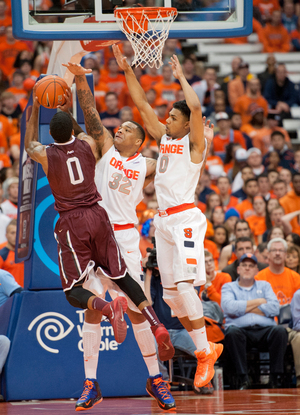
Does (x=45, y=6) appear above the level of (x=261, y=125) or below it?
below

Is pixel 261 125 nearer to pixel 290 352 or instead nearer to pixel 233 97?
pixel 233 97

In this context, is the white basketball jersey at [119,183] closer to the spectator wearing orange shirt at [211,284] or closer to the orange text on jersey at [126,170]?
the orange text on jersey at [126,170]

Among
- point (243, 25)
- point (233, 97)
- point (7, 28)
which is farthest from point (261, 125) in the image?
point (243, 25)

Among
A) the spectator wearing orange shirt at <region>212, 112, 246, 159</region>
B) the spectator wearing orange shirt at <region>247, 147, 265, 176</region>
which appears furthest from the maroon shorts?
the spectator wearing orange shirt at <region>212, 112, 246, 159</region>

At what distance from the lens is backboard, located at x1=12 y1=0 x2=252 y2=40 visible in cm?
644

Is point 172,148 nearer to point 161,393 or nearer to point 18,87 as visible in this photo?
point 161,393

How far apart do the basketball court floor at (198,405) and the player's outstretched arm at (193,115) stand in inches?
92.8

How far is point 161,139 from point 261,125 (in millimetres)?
8832

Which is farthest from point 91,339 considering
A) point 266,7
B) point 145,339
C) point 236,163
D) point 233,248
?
point 266,7

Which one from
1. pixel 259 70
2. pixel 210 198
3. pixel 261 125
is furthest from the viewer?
pixel 259 70

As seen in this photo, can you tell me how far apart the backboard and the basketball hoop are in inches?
3.1

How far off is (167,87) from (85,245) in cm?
1027

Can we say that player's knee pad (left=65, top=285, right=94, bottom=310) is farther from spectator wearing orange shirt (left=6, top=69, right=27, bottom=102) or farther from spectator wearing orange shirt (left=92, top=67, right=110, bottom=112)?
spectator wearing orange shirt (left=6, top=69, right=27, bottom=102)

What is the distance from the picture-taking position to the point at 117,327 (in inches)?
220
